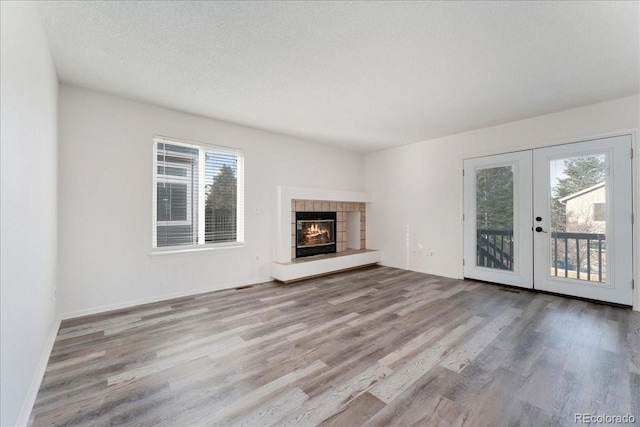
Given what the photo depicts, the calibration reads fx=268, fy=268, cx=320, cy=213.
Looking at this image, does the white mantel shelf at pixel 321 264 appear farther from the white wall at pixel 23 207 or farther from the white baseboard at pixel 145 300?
the white wall at pixel 23 207

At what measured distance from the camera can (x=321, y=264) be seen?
4.90 metres

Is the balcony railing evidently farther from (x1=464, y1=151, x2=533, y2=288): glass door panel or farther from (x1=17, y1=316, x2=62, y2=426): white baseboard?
(x1=17, y1=316, x2=62, y2=426): white baseboard

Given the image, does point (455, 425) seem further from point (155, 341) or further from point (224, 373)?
point (155, 341)

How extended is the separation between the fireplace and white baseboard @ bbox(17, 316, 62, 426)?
3.43m

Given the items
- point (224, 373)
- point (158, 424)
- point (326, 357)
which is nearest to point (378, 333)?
point (326, 357)

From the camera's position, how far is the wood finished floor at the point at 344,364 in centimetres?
159

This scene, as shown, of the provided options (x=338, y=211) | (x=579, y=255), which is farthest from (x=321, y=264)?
(x=579, y=255)

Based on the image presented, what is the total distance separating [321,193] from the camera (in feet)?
17.1

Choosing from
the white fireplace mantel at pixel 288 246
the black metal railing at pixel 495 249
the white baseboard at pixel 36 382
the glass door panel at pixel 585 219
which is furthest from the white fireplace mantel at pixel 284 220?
the glass door panel at pixel 585 219

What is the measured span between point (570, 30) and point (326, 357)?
10.6 ft

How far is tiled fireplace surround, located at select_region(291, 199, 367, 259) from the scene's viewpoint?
508 centimetres

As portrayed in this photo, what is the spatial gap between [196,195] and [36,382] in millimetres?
2585

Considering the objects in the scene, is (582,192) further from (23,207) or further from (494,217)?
(23,207)

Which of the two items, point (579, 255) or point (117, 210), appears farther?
point (579, 255)
